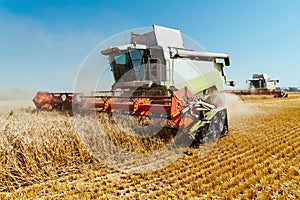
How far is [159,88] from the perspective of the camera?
589cm

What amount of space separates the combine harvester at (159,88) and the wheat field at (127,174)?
70 cm

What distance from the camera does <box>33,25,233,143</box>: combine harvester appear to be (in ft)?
12.8

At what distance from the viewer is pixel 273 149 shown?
3.50 metres

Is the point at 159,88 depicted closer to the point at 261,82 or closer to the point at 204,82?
the point at 204,82

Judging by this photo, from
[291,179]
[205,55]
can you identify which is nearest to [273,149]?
[291,179]

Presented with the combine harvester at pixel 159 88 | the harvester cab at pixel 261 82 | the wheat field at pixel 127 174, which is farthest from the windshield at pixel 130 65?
the harvester cab at pixel 261 82

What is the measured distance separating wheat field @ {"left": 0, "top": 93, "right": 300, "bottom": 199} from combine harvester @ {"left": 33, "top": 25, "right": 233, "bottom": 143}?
27.7 inches

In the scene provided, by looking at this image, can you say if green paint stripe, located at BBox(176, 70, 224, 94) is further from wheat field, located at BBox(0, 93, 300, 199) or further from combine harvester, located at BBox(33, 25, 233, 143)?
wheat field, located at BBox(0, 93, 300, 199)

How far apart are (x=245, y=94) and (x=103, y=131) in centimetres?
2014

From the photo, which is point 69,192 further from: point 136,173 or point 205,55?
point 205,55

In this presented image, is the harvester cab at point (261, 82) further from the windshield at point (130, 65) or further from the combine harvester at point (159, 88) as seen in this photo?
the windshield at point (130, 65)

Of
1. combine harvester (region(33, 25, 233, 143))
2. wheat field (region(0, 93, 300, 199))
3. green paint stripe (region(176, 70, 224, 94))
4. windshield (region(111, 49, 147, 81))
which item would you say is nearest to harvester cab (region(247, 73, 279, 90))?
green paint stripe (region(176, 70, 224, 94))

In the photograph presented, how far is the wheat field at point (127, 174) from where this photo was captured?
7.43ft

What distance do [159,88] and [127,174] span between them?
10.9 ft
